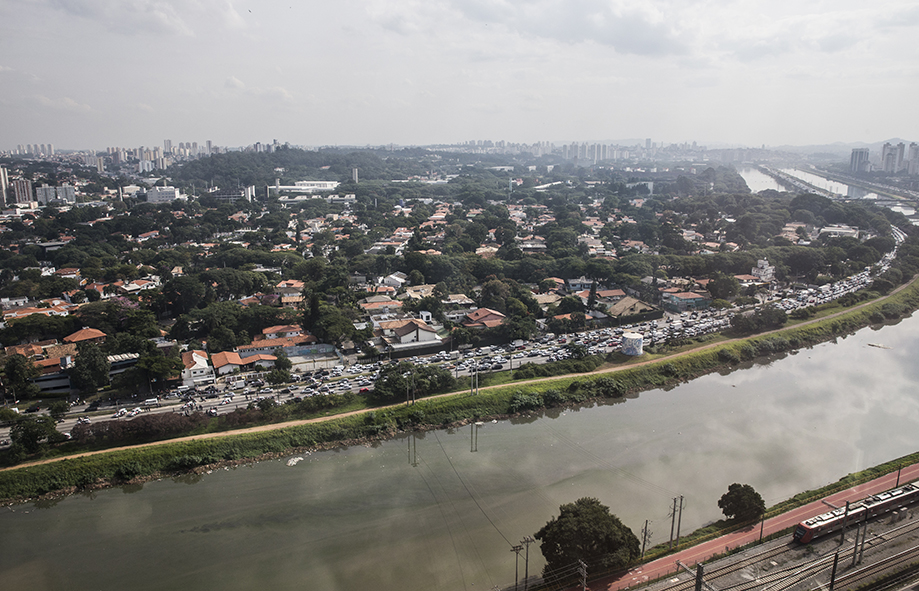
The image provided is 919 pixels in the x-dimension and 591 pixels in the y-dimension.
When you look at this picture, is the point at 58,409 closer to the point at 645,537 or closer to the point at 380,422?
the point at 380,422

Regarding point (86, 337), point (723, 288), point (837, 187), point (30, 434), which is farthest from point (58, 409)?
point (837, 187)

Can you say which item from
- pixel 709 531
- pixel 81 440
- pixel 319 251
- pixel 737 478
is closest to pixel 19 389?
pixel 81 440

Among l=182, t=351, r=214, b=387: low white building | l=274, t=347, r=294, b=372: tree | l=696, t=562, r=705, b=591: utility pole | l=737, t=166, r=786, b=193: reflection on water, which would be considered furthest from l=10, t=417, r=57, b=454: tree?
l=737, t=166, r=786, b=193: reflection on water

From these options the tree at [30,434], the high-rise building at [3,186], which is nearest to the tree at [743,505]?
the tree at [30,434]

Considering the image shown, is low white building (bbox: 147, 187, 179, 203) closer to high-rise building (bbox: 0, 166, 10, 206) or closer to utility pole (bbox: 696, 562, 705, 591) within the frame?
high-rise building (bbox: 0, 166, 10, 206)

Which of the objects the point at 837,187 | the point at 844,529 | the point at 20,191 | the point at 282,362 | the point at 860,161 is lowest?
the point at 844,529

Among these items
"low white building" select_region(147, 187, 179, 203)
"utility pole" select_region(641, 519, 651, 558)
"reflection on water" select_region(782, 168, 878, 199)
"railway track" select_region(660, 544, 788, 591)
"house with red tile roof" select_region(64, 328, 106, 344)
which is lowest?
"utility pole" select_region(641, 519, 651, 558)
